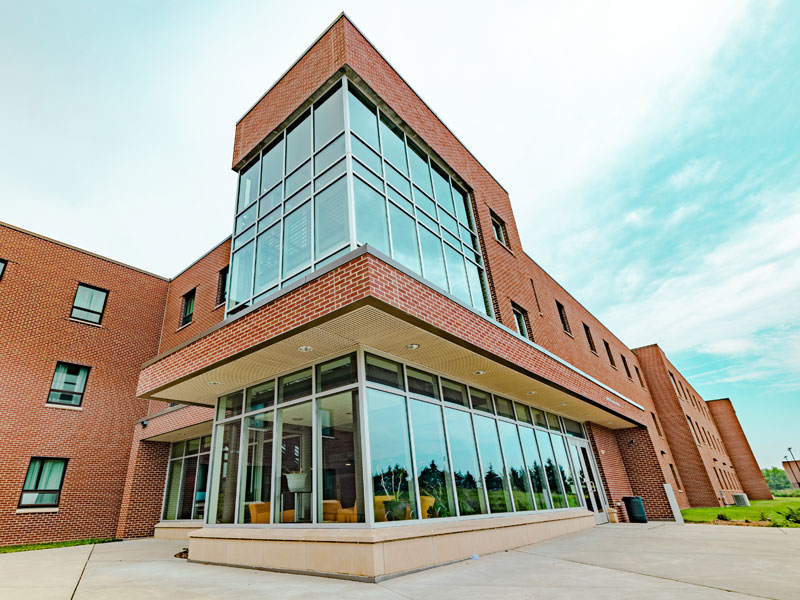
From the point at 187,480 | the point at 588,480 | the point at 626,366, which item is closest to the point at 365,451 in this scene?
the point at 588,480

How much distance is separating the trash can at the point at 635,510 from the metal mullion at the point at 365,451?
12.5 meters

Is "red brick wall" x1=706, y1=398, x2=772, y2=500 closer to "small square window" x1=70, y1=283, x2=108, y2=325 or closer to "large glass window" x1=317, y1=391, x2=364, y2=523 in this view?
"large glass window" x1=317, y1=391, x2=364, y2=523

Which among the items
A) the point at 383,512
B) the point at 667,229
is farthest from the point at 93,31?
the point at 667,229

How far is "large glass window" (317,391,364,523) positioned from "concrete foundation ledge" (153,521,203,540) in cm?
935

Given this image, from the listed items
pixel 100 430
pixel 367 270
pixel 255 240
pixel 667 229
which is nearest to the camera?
pixel 367 270

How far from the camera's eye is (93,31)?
1291 cm

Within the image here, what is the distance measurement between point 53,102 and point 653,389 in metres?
33.6

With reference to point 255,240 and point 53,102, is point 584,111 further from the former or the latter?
point 53,102

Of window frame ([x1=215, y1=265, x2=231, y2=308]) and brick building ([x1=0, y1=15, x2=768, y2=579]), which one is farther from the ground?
window frame ([x1=215, y1=265, x2=231, y2=308])

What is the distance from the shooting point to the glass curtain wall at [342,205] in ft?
25.2

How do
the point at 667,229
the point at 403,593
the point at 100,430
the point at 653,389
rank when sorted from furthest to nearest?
the point at 667,229 → the point at 653,389 → the point at 100,430 → the point at 403,593

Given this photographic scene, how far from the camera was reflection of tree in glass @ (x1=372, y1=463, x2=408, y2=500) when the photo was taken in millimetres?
6227

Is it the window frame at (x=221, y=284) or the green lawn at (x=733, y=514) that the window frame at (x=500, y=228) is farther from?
the green lawn at (x=733, y=514)

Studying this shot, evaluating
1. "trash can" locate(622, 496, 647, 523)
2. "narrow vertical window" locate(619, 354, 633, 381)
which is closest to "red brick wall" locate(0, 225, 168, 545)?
"trash can" locate(622, 496, 647, 523)
